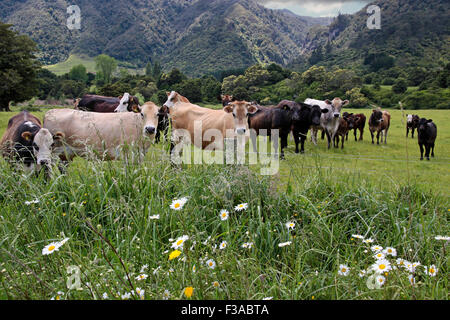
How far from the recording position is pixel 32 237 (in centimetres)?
250

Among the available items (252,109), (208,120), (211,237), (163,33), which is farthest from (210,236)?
(163,33)

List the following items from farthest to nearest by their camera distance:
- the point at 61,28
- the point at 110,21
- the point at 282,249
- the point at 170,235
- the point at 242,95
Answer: the point at 110,21 → the point at 61,28 → the point at 242,95 → the point at 170,235 → the point at 282,249

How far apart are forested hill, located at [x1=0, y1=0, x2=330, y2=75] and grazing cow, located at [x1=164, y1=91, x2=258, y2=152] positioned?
176 feet

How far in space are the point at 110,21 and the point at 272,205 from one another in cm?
20727

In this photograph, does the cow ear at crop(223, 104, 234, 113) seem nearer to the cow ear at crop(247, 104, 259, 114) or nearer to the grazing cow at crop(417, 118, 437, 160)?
the cow ear at crop(247, 104, 259, 114)

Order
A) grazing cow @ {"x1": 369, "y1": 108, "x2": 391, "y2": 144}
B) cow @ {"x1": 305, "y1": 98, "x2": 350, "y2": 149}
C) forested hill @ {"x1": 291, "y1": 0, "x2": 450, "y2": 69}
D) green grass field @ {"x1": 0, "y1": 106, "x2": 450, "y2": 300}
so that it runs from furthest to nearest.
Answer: forested hill @ {"x1": 291, "y1": 0, "x2": 450, "y2": 69}
grazing cow @ {"x1": 369, "y1": 108, "x2": 391, "y2": 144}
cow @ {"x1": 305, "y1": 98, "x2": 350, "y2": 149}
green grass field @ {"x1": 0, "y1": 106, "x2": 450, "y2": 300}

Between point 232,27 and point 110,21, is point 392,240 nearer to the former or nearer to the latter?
point 232,27

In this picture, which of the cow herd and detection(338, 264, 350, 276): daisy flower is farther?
the cow herd

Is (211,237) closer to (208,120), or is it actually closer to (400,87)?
(208,120)

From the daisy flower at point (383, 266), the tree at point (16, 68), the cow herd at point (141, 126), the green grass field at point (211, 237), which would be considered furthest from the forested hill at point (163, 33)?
the daisy flower at point (383, 266)

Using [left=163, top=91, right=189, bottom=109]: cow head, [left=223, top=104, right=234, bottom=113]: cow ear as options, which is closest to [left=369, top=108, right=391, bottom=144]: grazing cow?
[left=223, top=104, right=234, bottom=113]: cow ear

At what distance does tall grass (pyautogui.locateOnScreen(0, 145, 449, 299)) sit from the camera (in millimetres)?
1673

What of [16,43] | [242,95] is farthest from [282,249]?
[16,43]

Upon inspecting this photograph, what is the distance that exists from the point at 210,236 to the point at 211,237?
1.81 feet
